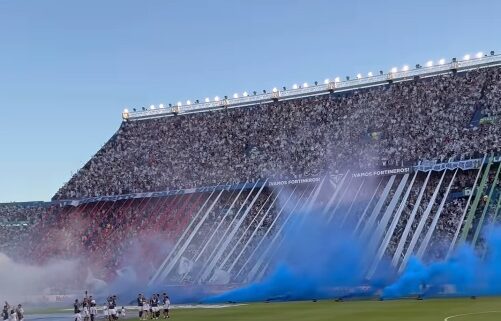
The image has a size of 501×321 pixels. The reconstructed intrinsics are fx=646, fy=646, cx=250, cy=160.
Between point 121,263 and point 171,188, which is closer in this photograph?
point 121,263

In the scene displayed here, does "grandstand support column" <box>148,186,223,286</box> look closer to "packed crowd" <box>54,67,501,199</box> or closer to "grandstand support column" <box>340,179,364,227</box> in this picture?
"packed crowd" <box>54,67,501,199</box>

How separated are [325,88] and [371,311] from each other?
47.7 m

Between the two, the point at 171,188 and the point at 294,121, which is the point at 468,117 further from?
the point at 171,188

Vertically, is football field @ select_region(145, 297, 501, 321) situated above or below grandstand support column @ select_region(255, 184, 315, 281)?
below

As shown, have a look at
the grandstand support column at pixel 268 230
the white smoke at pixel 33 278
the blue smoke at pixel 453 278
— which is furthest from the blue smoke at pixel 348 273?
the white smoke at pixel 33 278

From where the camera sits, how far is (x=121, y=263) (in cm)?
7138

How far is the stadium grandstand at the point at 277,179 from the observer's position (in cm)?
5997

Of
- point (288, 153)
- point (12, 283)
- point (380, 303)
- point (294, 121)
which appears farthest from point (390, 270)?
point (12, 283)

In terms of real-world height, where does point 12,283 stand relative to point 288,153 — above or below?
below

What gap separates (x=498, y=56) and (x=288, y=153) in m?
25.5

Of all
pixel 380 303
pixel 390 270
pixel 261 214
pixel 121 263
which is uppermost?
pixel 261 214

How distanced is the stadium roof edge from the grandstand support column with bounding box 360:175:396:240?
56.2 ft

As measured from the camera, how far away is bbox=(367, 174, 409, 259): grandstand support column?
57.5 m

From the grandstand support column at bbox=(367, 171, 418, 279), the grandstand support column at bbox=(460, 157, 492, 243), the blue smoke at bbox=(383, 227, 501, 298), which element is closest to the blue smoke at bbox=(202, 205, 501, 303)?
the blue smoke at bbox=(383, 227, 501, 298)
